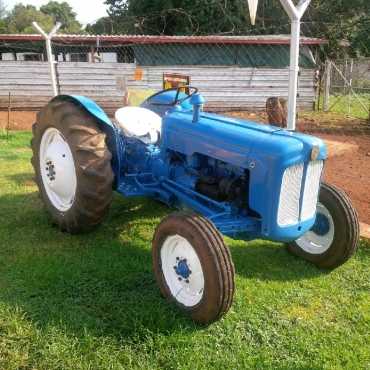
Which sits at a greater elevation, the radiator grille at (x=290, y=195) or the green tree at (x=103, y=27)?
the green tree at (x=103, y=27)

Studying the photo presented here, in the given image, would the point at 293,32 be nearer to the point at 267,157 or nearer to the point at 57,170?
the point at 267,157

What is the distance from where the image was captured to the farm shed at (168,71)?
13328mm

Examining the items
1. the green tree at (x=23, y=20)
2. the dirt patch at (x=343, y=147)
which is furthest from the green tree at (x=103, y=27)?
the green tree at (x=23, y=20)

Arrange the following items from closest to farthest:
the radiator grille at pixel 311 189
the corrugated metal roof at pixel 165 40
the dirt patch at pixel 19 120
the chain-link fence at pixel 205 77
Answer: the radiator grille at pixel 311 189 < the dirt patch at pixel 19 120 < the chain-link fence at pixel 205 77 < the corrugated metal roof at pixel 165 40

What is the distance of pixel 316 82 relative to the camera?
14.8 meters

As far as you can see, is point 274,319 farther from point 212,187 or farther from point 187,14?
point 187,14

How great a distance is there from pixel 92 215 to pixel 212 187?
1019 mm

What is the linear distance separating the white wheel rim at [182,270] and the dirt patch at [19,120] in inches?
336

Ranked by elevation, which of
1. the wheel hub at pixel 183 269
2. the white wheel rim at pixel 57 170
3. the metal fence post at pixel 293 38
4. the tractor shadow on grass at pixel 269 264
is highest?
the metal fence post at pixel 293 38

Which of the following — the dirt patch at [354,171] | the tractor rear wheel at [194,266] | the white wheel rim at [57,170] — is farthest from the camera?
the dirt patch at [354,171]

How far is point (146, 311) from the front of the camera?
310 centimetres

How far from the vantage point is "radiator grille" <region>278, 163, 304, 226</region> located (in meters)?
3.07

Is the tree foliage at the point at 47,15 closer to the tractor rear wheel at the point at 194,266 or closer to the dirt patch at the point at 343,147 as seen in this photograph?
the dirt patch at the point at 343,147

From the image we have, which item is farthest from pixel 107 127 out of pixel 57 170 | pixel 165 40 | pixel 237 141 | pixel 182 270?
pixel 165 40
